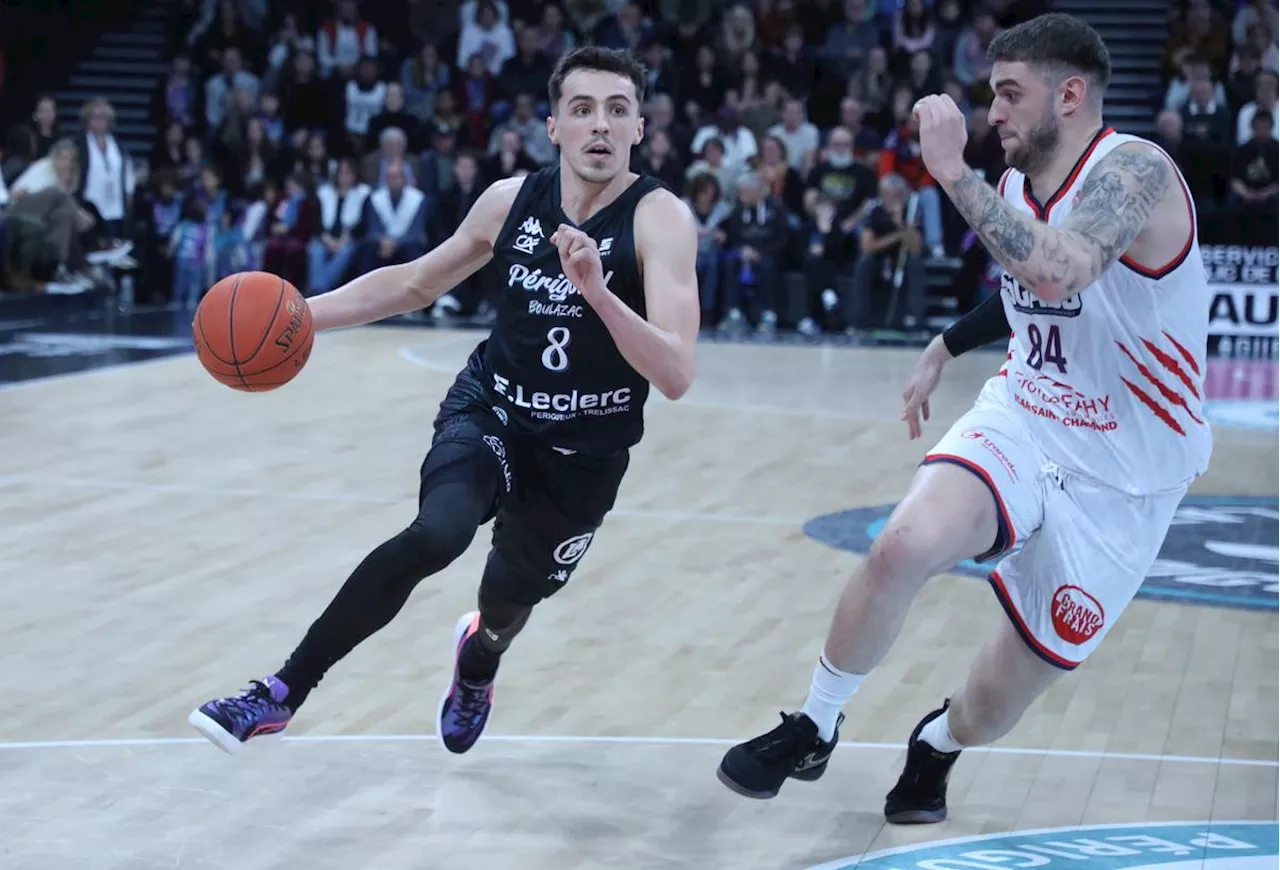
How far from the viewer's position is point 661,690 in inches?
232

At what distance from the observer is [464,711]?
16.9ft

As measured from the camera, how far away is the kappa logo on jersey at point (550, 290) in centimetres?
470

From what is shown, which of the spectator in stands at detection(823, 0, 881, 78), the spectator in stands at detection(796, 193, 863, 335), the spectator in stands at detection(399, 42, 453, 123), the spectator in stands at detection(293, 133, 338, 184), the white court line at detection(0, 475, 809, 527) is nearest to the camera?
the white court line at detection(0, 475, 809, 527)

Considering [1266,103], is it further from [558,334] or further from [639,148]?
[558,334]

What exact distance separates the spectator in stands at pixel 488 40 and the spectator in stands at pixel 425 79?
245mm

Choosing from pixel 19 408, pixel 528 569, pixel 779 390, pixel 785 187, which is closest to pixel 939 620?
pixel 528 569

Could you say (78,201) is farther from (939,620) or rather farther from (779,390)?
(939,620)

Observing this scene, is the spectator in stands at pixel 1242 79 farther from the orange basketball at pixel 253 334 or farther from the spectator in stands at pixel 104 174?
the orange basketball at pixel 253 334

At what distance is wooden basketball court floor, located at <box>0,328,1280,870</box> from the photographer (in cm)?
451

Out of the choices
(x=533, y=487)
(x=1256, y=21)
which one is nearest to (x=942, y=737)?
(x=533, y=487)

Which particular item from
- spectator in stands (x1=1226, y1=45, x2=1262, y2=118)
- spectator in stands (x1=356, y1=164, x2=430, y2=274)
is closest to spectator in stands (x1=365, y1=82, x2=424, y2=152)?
spectator in stands (x1=356, y1=164, x2=430, y2=274)

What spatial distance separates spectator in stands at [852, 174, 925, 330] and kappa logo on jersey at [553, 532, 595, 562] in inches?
456

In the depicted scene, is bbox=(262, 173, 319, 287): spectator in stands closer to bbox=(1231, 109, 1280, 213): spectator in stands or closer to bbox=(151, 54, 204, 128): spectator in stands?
bbox=(151, 54, 204, 128): spectator in stands

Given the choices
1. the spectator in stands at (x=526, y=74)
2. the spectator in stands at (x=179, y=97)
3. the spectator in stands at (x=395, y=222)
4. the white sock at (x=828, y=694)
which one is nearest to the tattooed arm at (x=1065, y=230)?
the white sock at (x=828, y=694)
